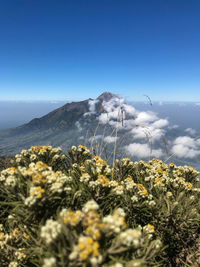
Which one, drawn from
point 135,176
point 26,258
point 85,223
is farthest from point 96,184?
point 135,176

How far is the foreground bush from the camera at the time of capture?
1.53 meters

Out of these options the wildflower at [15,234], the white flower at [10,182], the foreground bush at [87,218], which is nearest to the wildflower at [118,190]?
the foreground bush at [87,218]

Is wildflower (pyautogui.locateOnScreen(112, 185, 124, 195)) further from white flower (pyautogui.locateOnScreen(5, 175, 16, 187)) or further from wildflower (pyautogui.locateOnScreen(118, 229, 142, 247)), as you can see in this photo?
white flower (pyautogui.locateOnScreen(5, 175, 16, 187))

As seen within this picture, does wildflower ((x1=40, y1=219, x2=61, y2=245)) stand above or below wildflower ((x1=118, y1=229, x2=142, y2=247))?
above

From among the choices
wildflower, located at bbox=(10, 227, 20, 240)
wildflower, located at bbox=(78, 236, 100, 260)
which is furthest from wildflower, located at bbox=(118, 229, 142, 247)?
wildflower, located at bbox=(10, 227, 20, 240)

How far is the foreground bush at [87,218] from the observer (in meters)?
1.53

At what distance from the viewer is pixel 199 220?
8.96 ft

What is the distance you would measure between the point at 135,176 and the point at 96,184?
2260mm

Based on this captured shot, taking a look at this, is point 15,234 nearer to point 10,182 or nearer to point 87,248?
point 10,182

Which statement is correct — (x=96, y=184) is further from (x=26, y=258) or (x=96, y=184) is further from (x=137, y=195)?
(x=26, y=258)

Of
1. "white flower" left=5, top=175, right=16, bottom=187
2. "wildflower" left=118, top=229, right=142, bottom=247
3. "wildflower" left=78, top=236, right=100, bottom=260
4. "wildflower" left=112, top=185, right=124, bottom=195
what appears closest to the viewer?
"wildflower" left=78, top=236, right=100, bottom=260

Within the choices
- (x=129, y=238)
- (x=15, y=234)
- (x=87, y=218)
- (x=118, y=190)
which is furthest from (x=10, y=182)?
(x=129, y=238)

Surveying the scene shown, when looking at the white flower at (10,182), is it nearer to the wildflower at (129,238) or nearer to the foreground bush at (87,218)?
the foreground bush at (87,218)

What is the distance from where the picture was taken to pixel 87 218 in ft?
5.37
